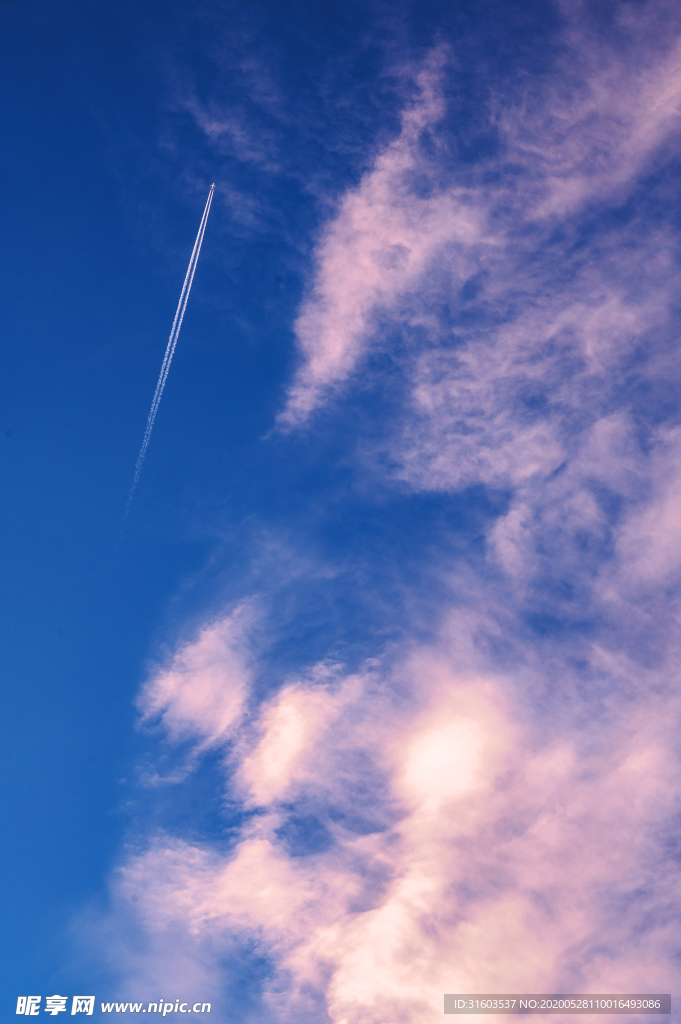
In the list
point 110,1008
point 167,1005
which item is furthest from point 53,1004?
point 167,1005

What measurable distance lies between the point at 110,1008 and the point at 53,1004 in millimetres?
6640

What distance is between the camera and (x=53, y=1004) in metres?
64.3

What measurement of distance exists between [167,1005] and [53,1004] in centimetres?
1332

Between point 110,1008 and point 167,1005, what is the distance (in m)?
6.71

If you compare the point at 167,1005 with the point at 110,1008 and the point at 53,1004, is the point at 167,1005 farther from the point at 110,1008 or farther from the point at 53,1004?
the point at 53,1004

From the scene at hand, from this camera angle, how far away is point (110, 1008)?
65125mm

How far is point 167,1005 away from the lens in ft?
216
